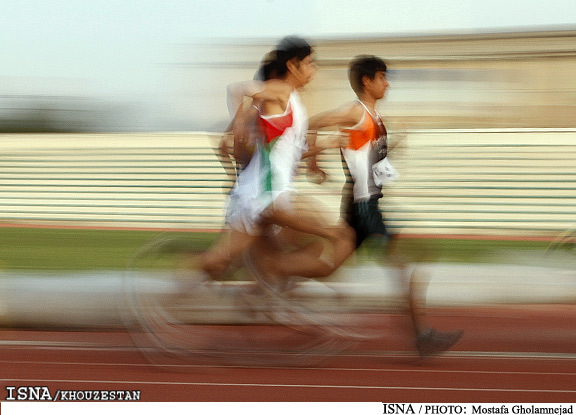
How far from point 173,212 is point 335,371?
14.4m

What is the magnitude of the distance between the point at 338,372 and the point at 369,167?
95 centimetres

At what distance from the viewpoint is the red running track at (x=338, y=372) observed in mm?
4152

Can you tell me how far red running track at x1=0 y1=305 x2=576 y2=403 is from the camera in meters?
4.15

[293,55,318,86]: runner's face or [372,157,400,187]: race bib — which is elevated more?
[293,55,318,86]: runner's face

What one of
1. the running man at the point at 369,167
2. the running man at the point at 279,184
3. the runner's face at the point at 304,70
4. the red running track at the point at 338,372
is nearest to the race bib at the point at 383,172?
the running man at the point at 369,167

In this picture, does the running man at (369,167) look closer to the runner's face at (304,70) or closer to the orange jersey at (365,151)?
the orange jersey at (365,151)

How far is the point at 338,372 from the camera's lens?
456 centimetres

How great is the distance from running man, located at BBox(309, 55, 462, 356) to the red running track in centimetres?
18

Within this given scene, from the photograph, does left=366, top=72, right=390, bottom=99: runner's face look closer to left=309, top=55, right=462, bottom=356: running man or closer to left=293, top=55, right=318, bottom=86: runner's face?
left=309, top=55, right=462, bottom=356: running man

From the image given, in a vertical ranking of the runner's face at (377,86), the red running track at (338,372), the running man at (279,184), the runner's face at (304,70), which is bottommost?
the red running track at (338,372)

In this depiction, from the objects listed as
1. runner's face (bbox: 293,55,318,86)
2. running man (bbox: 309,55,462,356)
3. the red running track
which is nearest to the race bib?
running man (bbox: 309,55,462,356)

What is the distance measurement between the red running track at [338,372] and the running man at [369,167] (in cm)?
18

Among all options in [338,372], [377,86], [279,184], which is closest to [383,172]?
[377,86]

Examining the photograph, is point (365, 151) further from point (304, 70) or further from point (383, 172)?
point (304, 70)
